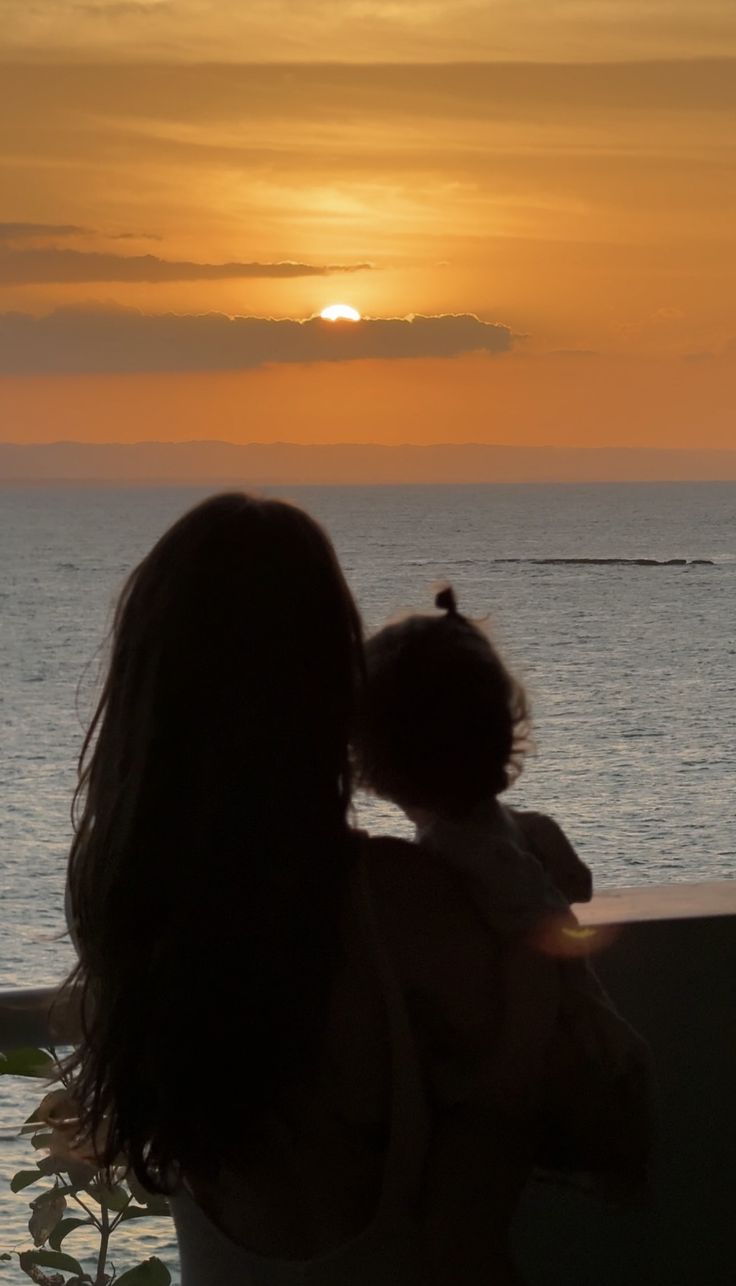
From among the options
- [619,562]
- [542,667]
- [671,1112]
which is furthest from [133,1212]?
[619,562]

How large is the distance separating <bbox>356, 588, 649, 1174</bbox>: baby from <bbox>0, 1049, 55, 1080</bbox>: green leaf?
59 cm

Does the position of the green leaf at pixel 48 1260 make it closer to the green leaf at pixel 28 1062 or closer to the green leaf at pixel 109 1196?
the green leaf at pixel 109 1196

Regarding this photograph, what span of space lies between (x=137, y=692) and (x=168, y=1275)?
3.17 feet

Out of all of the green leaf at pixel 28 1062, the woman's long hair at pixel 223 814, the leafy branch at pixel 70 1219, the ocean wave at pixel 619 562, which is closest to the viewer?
the woman's long hair at pixel 223 814

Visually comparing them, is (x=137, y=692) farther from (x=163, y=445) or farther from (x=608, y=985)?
(x=163, y=445)

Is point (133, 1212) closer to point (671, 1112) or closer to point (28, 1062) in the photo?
point (28, 1062)

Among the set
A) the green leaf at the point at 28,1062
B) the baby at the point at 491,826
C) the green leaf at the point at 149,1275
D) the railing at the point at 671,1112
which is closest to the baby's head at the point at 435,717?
the baby at the point at 491,826

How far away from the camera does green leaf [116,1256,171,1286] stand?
1870 mm

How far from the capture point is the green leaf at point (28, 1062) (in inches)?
65.7

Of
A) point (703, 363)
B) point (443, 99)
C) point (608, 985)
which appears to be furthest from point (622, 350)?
point (608, 985)

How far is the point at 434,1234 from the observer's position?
1.26 meters

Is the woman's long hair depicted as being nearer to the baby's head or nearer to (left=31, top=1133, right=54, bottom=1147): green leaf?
the baby's head

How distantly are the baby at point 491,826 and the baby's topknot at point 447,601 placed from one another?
0.03 meters

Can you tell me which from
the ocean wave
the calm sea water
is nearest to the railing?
the calm sea water
